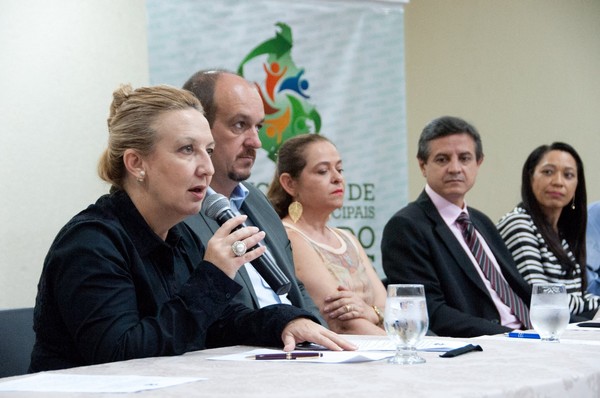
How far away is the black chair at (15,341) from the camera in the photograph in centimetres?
219

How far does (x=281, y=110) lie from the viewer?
441 centimetres

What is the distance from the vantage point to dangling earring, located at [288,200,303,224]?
146 inches

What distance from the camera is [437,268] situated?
11.7ft

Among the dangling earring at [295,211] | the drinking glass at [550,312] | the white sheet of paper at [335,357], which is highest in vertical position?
the dangling earring at [295,211]

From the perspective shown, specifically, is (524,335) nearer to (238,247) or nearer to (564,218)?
(238,247)

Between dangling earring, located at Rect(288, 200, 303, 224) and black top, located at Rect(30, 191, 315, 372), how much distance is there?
158cm

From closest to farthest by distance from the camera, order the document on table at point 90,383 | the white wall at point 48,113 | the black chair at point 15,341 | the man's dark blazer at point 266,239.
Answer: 1. the document on table at point 90,383
2. the black chair at point 15,341
3. the man's dark blazer at point 266,239
4. the white wall at point 48,113

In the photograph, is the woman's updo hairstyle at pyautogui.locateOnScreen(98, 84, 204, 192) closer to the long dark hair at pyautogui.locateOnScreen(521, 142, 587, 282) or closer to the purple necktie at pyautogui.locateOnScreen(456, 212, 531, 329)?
the purple necktie at pyautogui.locateOnScreen(456, 212, 531, 329)

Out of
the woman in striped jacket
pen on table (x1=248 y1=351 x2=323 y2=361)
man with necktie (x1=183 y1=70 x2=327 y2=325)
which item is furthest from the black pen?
the woman in striped jacket

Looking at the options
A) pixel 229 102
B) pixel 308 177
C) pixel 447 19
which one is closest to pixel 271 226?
pixel 229 102

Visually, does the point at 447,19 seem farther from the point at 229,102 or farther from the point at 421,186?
the point at 229,102

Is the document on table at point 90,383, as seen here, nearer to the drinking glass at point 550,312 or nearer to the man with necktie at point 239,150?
the drinking glass at point 550,312

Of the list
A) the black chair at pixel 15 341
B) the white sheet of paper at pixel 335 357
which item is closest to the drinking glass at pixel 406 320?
the white sheet of paper at pixel 335 357

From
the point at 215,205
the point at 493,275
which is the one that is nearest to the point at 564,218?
the point at 493,275
